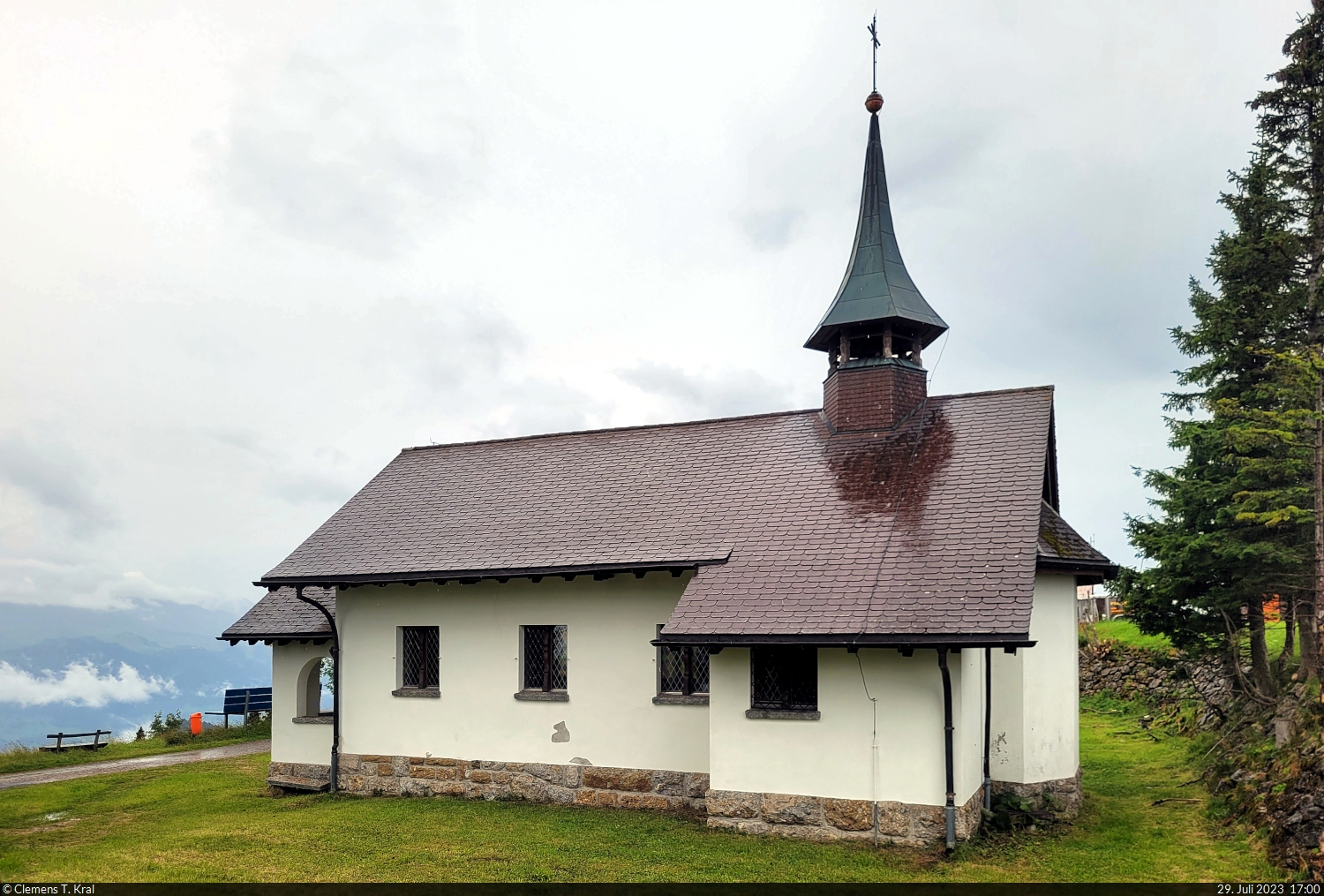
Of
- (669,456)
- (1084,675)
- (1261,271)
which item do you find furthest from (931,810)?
(1084,675)

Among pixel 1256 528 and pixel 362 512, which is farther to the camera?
pixel 362 512

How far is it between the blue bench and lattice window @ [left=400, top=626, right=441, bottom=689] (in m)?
12.6

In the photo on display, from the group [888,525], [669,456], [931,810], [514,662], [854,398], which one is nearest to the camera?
[931,810]

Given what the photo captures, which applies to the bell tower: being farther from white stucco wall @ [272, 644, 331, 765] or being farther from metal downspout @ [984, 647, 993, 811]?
white stucco wall @ [272, 644, 331, 765]

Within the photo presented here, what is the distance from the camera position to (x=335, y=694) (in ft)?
47.2

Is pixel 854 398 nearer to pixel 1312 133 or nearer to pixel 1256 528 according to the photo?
pixel 1256 528

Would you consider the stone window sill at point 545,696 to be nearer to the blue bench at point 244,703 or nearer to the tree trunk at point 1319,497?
the tree trunk at point 1319,497

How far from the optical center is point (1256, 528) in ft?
45.9

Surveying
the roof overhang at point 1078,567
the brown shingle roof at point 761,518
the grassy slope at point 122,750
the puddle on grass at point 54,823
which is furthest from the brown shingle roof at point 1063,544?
the grassy slope at point 122,750

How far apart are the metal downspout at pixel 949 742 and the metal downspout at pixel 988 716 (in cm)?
154

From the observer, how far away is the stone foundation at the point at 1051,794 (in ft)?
37.5

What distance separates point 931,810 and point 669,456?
727cm

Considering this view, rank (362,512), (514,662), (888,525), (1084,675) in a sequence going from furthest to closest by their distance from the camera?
(1084,675) → (362,512) → (514,662) → (888,525)

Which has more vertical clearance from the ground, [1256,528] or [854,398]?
[854,398]
